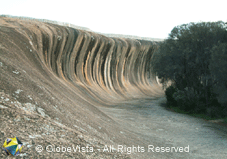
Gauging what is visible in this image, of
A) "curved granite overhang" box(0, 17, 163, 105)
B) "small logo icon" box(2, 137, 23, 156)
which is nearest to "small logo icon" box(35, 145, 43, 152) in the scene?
"small logo icon" box(2, 137, 23, 156)

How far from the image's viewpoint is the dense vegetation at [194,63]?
37.9 ft

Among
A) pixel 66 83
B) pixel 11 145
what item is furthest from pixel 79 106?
pixel 66 83

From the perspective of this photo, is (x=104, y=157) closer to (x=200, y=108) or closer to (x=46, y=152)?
(x=46, y=152)

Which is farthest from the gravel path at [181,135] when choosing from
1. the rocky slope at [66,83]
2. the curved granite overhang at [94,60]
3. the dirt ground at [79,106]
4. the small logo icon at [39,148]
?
the curved granite overhang at [94,60]

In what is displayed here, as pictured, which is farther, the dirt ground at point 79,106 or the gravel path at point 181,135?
the gravel path at point 181,135

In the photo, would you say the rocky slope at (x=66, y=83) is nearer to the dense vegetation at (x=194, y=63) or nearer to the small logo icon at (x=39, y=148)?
the small logo icon at (x=39, y=148)

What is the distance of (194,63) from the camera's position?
1234cm

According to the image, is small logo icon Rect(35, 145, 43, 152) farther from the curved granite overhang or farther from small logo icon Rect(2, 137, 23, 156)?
the curved granite overhang

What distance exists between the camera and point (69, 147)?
2758mm

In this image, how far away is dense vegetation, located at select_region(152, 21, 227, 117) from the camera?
11.5 m

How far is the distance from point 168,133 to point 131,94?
1045cm

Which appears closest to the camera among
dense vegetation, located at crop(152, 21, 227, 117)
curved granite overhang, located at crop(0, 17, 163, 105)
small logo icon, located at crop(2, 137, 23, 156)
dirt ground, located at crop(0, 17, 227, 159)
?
small logo icon, located at crop(2, 137, 23, 156)

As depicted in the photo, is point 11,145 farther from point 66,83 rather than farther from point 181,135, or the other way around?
point 66,83

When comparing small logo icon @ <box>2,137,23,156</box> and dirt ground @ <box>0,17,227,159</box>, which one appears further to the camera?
dirt ground @ <box>0,17,227,159</box>
